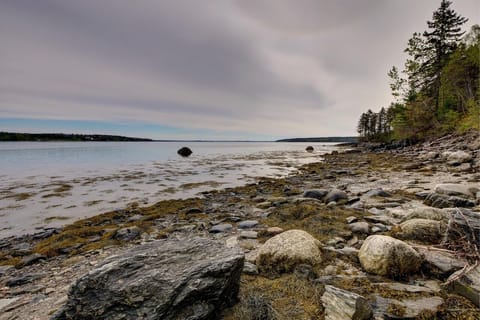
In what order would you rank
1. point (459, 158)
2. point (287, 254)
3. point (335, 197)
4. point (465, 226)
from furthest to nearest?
point (459, 158) < point (335, 197) < point (287, 254) < point (465, 226)

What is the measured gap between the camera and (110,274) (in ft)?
7.80

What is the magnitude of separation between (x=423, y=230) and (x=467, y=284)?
1.63 meters

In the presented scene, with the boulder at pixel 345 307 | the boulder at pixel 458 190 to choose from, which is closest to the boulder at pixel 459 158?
the boulder at pixel 458 190

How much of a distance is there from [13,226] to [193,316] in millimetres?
9339

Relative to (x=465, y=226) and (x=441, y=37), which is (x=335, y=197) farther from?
(x=441, y=37)

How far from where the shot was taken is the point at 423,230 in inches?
146

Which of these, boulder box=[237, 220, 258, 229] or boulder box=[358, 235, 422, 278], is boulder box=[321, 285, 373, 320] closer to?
boulder box=[358, 235, 422, 278]

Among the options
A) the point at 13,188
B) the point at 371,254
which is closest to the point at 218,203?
the point at 371,254

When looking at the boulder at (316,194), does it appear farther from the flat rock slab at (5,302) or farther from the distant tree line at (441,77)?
the distant tree line at (441,77)

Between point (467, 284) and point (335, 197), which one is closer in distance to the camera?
point (467, 284)

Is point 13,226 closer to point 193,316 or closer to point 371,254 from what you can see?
point 193,316

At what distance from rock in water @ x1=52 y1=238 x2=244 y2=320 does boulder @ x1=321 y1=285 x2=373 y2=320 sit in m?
1.05

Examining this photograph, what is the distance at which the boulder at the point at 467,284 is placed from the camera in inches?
84.6

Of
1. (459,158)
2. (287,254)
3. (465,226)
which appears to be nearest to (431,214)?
(465,226)
